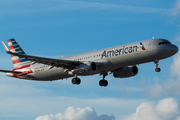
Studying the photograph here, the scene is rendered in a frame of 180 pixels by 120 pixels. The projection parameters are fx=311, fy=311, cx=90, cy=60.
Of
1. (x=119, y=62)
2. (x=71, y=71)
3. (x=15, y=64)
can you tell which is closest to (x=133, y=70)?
(x=119, y=62)

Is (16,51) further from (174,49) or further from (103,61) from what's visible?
(174,49)

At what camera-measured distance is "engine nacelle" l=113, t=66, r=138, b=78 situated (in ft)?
182

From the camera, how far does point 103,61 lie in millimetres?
49094

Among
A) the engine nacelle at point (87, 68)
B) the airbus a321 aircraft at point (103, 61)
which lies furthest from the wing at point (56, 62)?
the engine nacelle at point (87, 68)

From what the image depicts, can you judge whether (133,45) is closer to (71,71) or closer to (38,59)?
(71,71)

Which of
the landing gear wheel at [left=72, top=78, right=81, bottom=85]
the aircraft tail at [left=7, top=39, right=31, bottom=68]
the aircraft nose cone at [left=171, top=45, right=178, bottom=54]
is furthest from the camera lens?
the aircraft tail at [left=7, top=39, right=31, bottom=68]

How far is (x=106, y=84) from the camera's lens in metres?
56.7

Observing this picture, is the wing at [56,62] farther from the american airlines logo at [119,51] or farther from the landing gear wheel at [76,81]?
the american airlines logo at [119,51]

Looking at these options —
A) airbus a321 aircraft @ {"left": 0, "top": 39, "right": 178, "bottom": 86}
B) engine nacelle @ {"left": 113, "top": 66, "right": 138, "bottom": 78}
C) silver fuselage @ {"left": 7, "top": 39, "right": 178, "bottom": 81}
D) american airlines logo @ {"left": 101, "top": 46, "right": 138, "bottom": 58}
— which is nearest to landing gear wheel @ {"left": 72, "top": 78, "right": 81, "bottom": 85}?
airbus a321 aircraft @ {"left": 0, "top": 39, "right": 178, "bottom": 86}

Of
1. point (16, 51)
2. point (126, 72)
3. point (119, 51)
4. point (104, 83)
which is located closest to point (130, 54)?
point (119, 51)

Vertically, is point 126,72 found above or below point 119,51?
below

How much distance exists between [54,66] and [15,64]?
12.4 metres

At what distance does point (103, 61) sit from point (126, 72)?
7990mm

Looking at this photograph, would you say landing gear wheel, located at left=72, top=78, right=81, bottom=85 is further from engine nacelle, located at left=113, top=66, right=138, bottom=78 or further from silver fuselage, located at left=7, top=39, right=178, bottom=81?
engine nacelle, located at left=113, top=66, right=138, bottom=78
